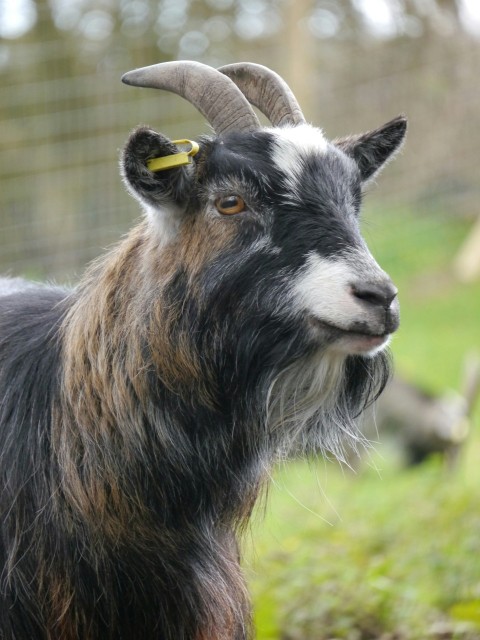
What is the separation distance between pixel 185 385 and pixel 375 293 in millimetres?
727

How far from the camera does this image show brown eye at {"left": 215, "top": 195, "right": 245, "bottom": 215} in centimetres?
355

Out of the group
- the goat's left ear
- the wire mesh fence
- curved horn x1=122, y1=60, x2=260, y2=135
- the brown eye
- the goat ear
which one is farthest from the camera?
the wire mesh fence

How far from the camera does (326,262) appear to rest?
3340 millimetres

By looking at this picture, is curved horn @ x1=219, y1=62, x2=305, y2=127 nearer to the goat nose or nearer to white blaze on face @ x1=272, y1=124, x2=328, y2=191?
white blaze on face @ x1=272, y1=124, x2=328, y2=191

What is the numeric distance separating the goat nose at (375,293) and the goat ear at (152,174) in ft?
2.38

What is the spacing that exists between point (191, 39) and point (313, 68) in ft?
4.33

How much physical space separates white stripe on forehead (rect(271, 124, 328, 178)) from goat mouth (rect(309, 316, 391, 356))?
0.54m

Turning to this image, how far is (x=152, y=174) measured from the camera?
352 cm

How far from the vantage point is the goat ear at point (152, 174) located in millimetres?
3451

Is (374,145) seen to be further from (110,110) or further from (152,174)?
(110,110)

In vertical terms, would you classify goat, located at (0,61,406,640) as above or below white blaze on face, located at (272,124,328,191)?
below

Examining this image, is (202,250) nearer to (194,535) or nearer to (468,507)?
(194,535)

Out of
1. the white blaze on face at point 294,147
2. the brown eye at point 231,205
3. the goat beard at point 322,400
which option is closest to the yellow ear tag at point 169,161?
the brown eye at point 231,205

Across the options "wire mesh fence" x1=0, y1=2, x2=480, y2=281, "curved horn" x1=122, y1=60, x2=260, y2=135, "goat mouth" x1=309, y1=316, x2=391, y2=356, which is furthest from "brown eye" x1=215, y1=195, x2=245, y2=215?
"wire mesh fence" x1=0, y1=2, x2=480, y2=281
